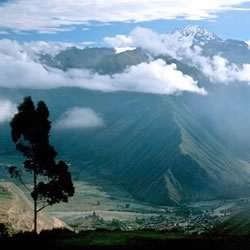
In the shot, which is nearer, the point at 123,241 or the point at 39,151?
the point at 123,241

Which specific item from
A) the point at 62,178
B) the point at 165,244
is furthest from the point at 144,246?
the point at 62,178

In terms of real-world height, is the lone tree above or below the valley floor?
above

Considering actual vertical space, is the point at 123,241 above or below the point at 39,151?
below

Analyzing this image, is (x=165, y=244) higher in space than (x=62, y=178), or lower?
lower

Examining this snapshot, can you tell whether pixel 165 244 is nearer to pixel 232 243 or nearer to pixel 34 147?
pixel 232 243

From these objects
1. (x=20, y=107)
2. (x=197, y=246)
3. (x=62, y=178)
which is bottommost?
(x=197, y=246)

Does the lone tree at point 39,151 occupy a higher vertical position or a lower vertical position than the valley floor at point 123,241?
higher

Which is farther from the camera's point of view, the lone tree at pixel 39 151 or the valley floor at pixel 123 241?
the lone tree at pixel 39 151

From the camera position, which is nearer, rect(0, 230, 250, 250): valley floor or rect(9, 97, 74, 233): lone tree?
rect(0, 230, 250, 250): valley floor
